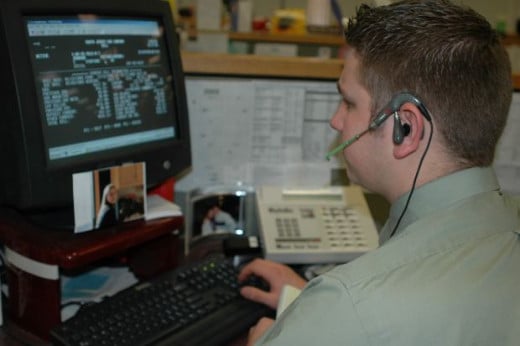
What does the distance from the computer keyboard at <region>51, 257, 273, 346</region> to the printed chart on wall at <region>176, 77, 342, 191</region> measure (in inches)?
12.4

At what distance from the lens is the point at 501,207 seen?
716 millimetres

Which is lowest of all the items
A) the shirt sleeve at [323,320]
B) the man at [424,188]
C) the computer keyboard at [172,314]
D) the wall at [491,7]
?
the computer keyboard at [172,314]

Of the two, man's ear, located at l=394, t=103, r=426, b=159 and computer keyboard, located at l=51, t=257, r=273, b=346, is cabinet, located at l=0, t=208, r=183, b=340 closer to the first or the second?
computer keyboard, located at l=51, t=257, r=273, b=346

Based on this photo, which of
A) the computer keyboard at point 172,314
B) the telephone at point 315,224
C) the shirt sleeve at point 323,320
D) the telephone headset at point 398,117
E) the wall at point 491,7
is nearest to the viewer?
the shirt sleeve at point 323,320

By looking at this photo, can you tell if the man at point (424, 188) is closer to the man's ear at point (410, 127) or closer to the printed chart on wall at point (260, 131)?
the man's ear at point (410, 127)

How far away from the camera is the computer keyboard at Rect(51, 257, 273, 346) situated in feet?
2.79

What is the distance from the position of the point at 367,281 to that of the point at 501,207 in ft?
0.73

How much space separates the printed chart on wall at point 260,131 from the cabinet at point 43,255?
32 centimetres

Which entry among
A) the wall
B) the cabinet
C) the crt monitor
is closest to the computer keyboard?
the cabinet

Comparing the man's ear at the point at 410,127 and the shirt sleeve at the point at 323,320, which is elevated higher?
the man's ear at the point at 410,127

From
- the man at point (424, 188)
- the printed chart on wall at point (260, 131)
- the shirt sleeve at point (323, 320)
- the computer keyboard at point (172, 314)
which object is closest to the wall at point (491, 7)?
the printed chart on wall at point (260, 131)

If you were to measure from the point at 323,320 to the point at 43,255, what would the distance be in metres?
0.49

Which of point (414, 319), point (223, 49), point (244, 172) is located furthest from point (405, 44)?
point (223, 49)

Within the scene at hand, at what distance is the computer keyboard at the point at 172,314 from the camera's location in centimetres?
85
